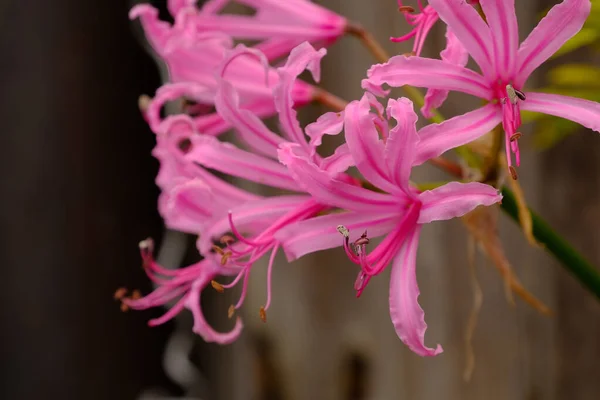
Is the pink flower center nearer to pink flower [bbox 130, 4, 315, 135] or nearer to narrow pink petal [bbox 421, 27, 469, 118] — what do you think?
narrow pink petal [bbox 421, 27, 469, 118]

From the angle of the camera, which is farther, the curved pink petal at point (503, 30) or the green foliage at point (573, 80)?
the green foliage at point (573, 80)

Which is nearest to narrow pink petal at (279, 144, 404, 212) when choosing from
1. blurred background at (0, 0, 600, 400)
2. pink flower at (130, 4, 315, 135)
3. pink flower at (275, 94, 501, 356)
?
pink flower at (275, 94, 501, 356)

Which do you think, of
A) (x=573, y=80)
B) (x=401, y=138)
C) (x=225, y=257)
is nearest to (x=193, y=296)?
(x=225, y=257)

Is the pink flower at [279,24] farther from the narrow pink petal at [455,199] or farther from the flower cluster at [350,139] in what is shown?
the narrow pink petal at [455,199]

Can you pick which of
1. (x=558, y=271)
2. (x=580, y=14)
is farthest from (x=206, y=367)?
(x=580, y=14)

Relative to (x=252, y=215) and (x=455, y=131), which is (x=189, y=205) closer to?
(x=252, y=215)

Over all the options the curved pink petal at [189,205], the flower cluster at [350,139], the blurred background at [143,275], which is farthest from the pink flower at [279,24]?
the blurred background at [143,275]

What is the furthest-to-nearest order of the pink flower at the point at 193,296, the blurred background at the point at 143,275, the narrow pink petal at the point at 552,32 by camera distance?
the blurred background at the point at 143,275 → the pink flower at the point at 193,296 → the narrow pink petal at the point at 552,32
